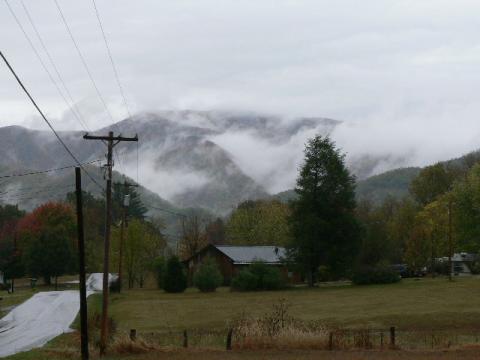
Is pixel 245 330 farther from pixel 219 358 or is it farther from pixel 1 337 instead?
pixel 1 337

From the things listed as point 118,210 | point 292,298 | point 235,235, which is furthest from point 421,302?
point 118,210

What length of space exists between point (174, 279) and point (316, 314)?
3415 centimetres

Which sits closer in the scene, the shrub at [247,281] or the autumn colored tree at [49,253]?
the shrub at [247,281]

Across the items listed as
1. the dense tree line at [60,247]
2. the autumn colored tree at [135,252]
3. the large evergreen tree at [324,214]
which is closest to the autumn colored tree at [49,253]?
the dense tree line at [60,247]

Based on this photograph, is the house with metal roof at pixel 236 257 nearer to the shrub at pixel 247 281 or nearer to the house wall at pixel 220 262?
the house wall at pixel 220 262

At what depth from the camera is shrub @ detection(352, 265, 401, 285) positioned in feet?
257

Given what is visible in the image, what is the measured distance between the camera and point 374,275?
78.4 metres

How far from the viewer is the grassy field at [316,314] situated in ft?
86.9

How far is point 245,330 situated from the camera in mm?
28672

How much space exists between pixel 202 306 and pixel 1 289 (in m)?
48.8

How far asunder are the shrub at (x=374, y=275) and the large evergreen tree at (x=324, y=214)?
216cm

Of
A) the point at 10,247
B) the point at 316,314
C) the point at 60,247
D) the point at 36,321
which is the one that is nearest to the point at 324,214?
the point at 316,314

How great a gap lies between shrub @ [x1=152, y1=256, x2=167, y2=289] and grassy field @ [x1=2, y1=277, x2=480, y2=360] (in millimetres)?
11555

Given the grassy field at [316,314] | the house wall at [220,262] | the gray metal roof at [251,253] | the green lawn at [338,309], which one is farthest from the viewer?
the house wall at [220,262]
